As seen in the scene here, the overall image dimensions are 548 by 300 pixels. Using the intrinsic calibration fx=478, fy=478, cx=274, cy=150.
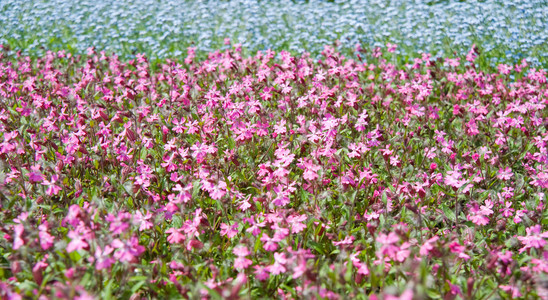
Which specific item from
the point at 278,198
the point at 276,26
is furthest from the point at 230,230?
the point at 276,26

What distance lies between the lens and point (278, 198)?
287 cm

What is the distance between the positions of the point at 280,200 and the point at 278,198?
0.06ft

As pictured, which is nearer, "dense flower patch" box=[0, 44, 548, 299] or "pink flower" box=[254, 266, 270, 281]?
"dense flower patch" box=[0, 44, 548, 299]

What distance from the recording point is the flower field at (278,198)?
2314mm

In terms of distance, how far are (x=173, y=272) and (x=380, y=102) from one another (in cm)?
306

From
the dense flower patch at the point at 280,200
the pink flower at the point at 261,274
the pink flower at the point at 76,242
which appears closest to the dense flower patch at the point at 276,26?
the dense flower patch at the point at 280,200

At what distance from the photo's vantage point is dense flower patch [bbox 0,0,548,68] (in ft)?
24.4

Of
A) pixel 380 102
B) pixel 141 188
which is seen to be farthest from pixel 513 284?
pixel 380 102

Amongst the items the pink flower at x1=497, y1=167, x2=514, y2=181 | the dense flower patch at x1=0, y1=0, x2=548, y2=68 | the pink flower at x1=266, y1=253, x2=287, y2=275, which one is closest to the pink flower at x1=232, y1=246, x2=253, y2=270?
the pink flower at x1=266, y1=253, x2=287, y2=275

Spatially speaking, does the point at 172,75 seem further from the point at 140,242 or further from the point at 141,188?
the point at 140,242

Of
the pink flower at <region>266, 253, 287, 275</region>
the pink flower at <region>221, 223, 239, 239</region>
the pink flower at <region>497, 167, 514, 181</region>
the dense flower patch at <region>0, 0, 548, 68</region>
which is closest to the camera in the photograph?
the pink flower at <region>266, 253, 287, 275</region>

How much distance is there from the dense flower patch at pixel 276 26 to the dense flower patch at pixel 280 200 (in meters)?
2.29

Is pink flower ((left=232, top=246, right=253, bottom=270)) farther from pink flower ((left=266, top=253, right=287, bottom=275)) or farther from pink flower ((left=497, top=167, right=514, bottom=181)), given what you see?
pink flower ((left=497, top=167, right=514, bottom=181))

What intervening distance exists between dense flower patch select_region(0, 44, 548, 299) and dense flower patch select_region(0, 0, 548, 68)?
229 cm
